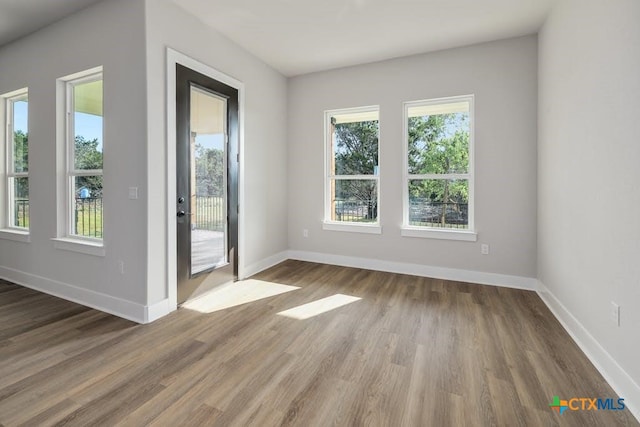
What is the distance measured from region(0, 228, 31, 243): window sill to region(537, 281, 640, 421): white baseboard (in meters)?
5.51

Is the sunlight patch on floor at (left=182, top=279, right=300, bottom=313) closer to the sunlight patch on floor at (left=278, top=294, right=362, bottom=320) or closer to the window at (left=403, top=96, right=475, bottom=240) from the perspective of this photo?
the sunlight patch on floor at (left=278, top=294, right=362, bottom=320)

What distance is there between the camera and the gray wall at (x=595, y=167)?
1711mm

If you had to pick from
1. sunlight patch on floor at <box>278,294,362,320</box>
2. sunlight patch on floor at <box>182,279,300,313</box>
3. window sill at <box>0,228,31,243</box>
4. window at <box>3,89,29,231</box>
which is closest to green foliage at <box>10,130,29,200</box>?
window at <box>3,89,29,231</box>

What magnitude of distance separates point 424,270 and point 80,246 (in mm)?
3978

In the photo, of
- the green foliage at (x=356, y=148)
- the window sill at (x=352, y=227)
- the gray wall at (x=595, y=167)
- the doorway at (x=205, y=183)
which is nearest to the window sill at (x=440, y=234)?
the window sill at (x=352, y=227)

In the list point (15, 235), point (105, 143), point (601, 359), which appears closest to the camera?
point (601, 359)

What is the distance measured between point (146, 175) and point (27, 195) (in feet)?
8.01

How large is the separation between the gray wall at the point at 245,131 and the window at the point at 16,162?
247cm

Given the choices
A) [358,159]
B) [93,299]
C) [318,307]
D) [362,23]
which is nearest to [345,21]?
[362,23]

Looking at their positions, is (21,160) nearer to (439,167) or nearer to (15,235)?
(15,235)

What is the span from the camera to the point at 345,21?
3.21 metres

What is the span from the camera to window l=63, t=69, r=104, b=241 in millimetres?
3125

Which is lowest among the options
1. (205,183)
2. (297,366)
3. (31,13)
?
(297,366)

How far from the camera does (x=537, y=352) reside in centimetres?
222
